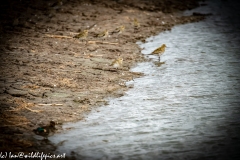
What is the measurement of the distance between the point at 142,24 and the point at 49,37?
5.30 m

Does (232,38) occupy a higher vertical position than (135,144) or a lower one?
higher

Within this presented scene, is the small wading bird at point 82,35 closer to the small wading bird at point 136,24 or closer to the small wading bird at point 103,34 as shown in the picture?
the small wading bird at point 103,34

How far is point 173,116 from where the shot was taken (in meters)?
A: 8.43

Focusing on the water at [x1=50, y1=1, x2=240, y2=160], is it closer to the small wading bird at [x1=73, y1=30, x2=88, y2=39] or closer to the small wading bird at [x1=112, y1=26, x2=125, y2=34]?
the small wading bird at [x1=112, y1=26, x2=125, y2=34]

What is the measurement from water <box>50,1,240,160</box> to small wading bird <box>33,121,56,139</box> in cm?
18

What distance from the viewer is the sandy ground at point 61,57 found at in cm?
831

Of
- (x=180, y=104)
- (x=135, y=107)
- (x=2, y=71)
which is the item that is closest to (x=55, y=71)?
(x=2, y=71)

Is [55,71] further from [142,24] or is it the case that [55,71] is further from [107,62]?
[142,24]

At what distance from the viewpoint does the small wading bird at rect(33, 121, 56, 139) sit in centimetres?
741

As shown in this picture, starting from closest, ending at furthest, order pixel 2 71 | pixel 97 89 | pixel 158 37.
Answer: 1. pixel 97 89
2. pixel 2 71
3. pixel 158 37

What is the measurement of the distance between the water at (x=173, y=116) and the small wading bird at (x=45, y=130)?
0.18 m

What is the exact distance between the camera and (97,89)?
388 inches

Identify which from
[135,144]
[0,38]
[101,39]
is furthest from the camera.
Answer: [101,39]

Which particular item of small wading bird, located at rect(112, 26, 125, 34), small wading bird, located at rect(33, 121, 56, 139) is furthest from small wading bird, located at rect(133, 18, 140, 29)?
small wading bird, located at rect(33, 121, 56, 139)
